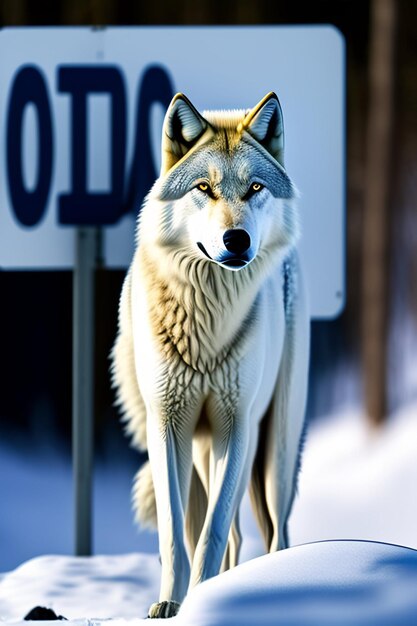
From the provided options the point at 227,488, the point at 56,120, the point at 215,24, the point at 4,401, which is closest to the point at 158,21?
the point at 215,24

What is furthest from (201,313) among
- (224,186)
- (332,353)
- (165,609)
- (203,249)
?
(332,353)

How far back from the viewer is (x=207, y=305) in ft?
7.61

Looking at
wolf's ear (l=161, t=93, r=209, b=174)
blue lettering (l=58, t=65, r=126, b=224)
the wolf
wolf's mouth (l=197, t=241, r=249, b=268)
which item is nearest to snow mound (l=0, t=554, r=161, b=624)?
the wolf

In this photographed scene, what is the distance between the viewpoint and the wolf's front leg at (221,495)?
228 cm

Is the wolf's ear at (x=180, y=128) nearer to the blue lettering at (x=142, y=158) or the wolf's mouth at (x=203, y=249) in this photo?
the wolf's mouth at (x=203, y=249)

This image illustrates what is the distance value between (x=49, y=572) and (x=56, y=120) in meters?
1.40

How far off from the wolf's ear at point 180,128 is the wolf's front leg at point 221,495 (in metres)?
0.62

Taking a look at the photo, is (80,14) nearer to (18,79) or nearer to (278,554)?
(18,79)

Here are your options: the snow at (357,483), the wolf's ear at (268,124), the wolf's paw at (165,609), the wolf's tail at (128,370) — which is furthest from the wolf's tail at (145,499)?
the wolf's ear at (268,124)

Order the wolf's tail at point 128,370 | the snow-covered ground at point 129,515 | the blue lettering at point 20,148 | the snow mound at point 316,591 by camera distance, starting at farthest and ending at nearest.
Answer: the blue lettering at point 20,148, the snow-covered ground at point 129,515, the wolf's tail at point 128,370, the snow mound at point 316,591

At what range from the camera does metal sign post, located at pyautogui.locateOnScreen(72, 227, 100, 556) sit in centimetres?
319

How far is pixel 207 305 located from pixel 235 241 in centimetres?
27

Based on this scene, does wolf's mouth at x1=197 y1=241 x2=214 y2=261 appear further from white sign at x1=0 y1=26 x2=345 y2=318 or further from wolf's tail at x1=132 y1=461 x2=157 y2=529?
white sign at x1=0 y1=26 x2=345 y2=318

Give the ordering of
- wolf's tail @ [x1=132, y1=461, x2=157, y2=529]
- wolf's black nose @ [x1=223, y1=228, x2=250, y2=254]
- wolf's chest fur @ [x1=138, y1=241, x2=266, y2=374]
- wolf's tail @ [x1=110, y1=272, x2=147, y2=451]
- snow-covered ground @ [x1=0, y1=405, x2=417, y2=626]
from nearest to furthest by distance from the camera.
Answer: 1. wolf's black nose @ [x1=223, y1=228, x2=250, y2=254]
2. wolf's chest fur @ [x1=138, y1=241, x2=266, y2=374]
3. wolf's tail @ [x1=110, y1=272, x2=147, y2=451]
4. wolf's tail @ [x1=132, y1=461, x2=157, y2=529]
5. snow-covered ground @ [x1=0, y1=405, x2=417, y2=626]
